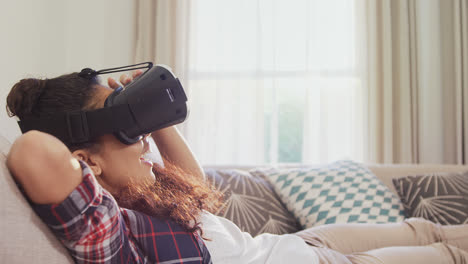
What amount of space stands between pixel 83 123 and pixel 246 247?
1.54ft

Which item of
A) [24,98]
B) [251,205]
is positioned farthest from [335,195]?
[24,98]

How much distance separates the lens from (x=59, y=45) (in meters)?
2.80

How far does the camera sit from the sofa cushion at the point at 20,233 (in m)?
0.61

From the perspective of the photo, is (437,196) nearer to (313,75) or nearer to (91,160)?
(91,160)

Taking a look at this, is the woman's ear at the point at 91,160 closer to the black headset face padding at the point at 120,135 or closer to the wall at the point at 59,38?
the black headset face padding at the point at 120,135

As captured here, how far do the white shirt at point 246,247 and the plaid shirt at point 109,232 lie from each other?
74 millimetres

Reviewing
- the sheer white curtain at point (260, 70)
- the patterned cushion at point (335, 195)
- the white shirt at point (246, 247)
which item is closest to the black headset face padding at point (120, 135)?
the white shirt at point (246, 247)

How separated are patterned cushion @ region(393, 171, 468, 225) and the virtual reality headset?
114cm

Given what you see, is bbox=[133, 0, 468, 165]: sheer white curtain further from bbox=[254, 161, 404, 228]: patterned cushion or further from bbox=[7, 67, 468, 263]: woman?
bbox=[7, 67, 468, 263]: woman

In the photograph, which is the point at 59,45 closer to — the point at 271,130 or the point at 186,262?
the point at 271,130

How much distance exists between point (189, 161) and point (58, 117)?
20.4 inches

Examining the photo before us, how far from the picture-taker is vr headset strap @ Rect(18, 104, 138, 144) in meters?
0.78

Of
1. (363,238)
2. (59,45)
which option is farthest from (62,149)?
(59,45)

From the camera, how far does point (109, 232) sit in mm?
710
